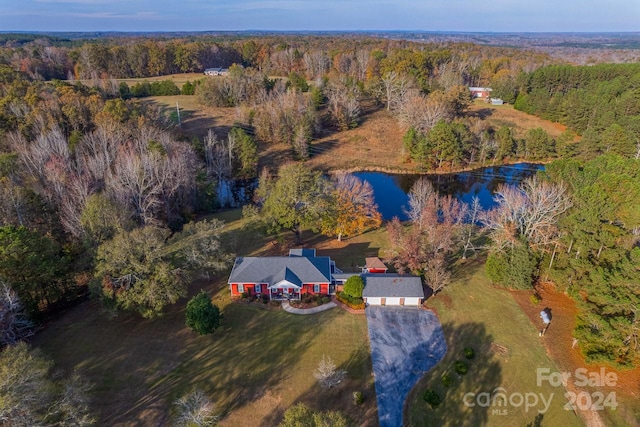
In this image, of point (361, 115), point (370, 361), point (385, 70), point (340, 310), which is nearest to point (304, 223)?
point (340, 310)

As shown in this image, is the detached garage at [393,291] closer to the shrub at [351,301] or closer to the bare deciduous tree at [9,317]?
the shrub at [351,301]

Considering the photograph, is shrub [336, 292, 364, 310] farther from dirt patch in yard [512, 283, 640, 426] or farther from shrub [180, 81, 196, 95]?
shrub [180, 81, 196, 95]

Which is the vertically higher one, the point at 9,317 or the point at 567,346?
the point at 9,317

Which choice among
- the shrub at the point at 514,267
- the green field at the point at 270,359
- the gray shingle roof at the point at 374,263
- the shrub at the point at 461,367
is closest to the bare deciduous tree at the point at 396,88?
the gray shingle roof at the point at 374,263

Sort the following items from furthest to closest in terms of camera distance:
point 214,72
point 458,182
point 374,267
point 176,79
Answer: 1. point 214,72
2. point 176,79
3. point 458,182
4. point 374,267

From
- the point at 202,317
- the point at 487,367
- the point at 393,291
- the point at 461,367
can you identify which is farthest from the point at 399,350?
the point at 202,317

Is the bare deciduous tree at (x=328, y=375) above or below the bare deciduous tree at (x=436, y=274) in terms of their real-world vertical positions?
below

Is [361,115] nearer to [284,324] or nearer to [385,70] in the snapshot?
[385,70]

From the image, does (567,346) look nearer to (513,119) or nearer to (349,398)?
(349,398)

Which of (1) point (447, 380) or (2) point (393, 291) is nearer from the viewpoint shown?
(1) point (447, 380)
